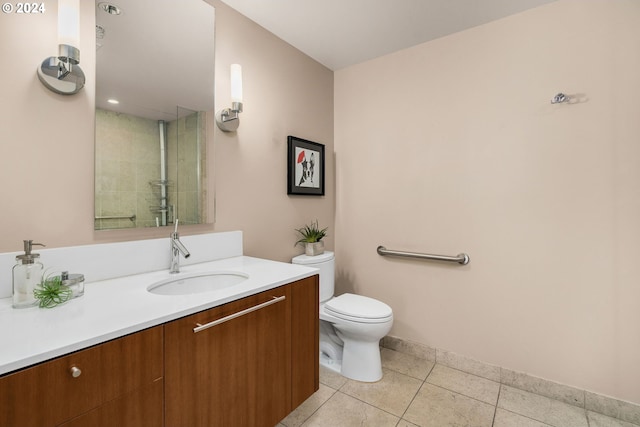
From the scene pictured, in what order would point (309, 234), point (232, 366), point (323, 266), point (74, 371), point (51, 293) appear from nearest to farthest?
point (74, 371) → point (51, 293) → point (232, 366) → point (323, 266) → point (309, 234)

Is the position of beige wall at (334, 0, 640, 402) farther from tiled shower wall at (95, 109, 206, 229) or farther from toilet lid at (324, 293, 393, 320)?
tiled shower wall at (95, 109, 206, 229)

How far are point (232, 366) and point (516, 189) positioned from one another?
1.87m

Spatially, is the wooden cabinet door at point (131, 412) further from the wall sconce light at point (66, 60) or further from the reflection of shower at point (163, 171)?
the wall sconce light at point (66, 60)

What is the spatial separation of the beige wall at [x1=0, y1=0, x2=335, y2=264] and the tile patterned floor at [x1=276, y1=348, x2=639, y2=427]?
95 cm

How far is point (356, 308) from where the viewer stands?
1.90 m

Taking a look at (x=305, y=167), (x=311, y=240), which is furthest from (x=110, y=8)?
(x=311, y=240)

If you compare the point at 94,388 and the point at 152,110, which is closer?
the point at 94,388

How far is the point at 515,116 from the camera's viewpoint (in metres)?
1.86

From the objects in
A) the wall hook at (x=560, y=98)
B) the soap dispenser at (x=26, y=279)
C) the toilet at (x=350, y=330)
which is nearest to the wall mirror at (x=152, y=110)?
the soap dispenser at (x=26, y=279)

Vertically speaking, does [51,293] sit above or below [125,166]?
below

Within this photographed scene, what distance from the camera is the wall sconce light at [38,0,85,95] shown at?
108 centimetres

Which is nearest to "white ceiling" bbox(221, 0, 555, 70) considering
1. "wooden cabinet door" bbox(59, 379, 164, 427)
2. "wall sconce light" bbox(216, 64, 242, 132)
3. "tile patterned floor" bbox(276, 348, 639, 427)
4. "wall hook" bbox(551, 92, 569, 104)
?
"wall sconce light" bbox(216, 64, 242, 132)

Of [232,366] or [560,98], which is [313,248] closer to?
[232,366]

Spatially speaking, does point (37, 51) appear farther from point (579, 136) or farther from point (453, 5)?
point (579, 136)
